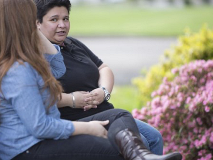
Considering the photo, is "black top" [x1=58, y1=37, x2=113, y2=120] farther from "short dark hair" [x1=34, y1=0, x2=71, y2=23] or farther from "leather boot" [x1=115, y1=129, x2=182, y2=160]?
"leather boot" [x1=115, y1=129, x2=182, y2=160]

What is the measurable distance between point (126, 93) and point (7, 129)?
16.3ft

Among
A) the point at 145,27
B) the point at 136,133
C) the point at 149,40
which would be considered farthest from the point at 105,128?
the point at 145,27

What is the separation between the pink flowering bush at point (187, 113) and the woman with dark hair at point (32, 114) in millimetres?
1432

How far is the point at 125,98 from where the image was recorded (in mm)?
6844

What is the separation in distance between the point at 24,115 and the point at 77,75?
78cm

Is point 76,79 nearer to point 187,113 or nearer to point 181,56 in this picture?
point 187,113

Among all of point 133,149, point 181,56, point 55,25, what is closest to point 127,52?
point 181,56

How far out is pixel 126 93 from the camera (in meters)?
7.24

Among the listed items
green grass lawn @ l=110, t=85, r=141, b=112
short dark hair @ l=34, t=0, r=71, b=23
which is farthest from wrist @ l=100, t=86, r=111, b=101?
green grass lawn @ l=110, t=85, r=141, b=112

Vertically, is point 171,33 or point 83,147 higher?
point 83,147

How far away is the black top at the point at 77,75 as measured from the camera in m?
2.89

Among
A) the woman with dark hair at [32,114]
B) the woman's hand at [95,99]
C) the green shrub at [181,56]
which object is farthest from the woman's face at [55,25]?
the green shrub at [181,56]

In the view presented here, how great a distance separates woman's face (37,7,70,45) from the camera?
3.07 m

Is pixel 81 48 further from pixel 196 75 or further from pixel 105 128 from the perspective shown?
pixel 196 75
